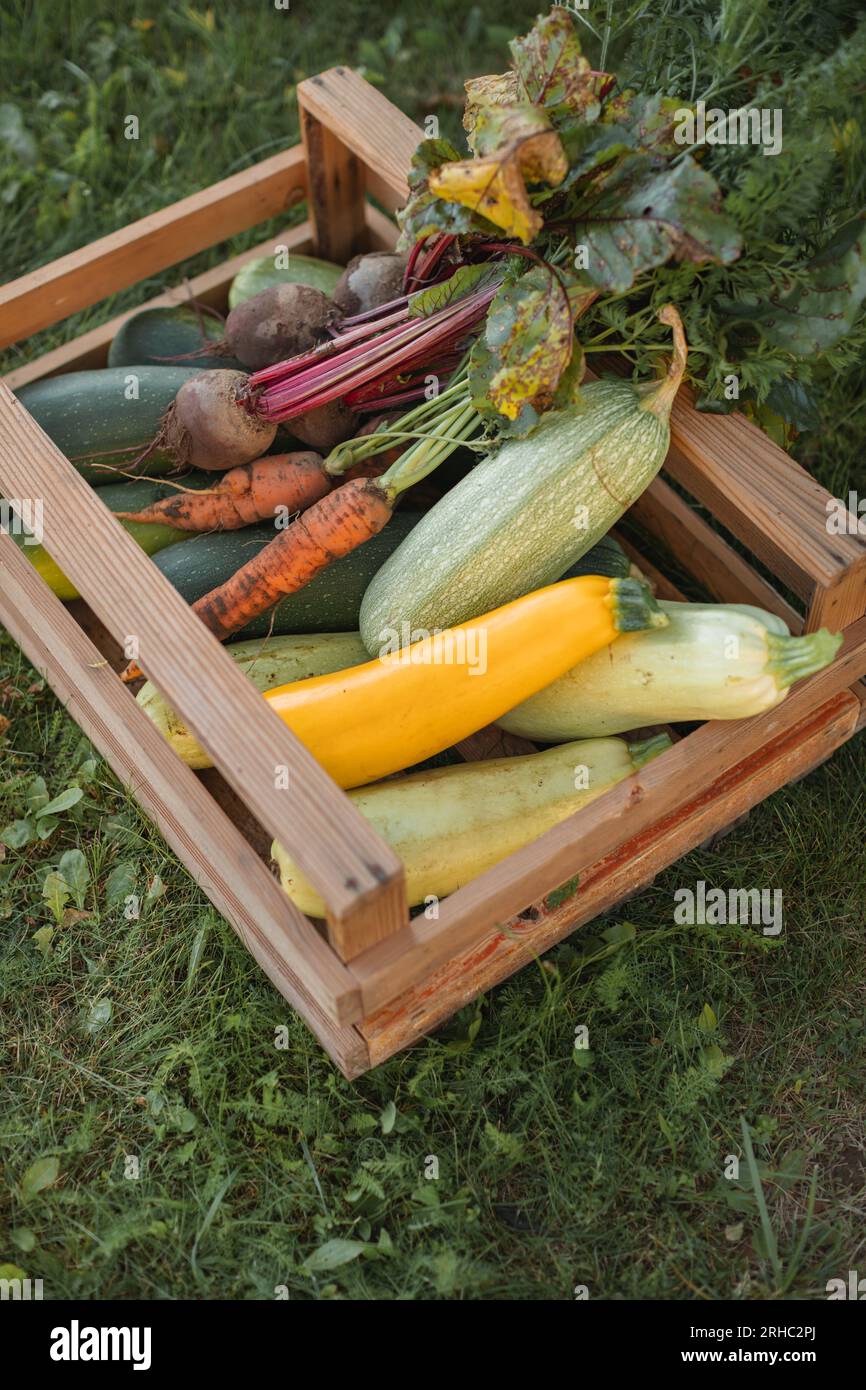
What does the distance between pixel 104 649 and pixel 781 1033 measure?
147 cm

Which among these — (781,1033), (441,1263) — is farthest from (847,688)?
(441,1263)

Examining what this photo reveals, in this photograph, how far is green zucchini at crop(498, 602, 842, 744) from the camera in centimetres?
192

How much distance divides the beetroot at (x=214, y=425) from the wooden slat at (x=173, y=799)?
0.37m

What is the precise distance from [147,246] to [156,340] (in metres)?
0.19

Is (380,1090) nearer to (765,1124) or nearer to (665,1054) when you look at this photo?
(665,1054)

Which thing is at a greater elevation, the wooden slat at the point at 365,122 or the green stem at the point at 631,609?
the wooden slat at the point at 365,122

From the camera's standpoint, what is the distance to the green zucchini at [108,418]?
8.00 ft

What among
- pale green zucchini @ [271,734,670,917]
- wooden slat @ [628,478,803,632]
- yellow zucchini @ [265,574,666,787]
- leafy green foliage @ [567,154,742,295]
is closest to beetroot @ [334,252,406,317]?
leafy green foliage @ [567,154,742,295]

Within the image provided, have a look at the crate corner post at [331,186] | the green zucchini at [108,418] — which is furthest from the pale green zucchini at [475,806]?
the crate corner post at [331,186]

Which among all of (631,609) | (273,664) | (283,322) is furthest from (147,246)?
(631,609)

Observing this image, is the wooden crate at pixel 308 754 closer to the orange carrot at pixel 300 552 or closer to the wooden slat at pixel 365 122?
the wooden slat at pixel 365 122

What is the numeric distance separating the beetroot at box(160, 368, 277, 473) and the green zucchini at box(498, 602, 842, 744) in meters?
0.71

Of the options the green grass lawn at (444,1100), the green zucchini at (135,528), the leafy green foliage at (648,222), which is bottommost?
the green grass lawn at (444,1100)

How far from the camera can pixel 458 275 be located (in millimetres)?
2160
